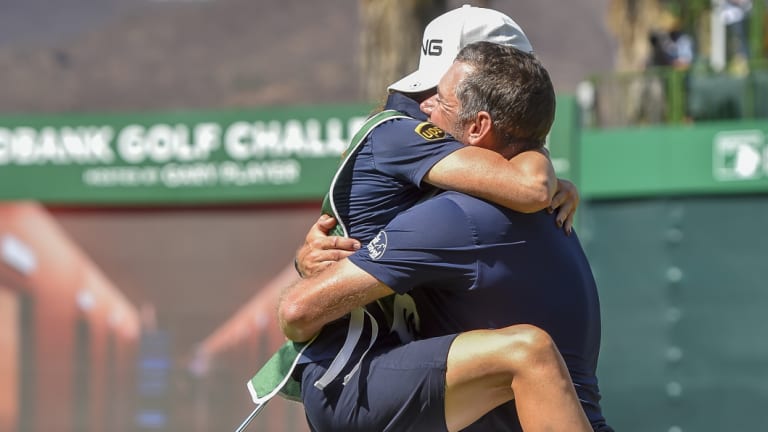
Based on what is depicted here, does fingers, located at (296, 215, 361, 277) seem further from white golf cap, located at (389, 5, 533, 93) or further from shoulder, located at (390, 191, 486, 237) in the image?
white golf cap, located at (389, 5, 533, 93)

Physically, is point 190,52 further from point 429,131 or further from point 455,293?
point 455,293

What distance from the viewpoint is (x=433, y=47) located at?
12.6ft

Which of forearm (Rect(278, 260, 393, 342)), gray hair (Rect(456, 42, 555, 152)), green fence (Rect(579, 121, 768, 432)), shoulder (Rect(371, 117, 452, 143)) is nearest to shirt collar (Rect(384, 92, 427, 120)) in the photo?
shoulder (Rect(371, 117, 452, 143))

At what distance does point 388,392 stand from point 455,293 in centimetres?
30

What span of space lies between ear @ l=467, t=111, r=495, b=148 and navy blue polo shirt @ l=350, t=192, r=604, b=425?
154 millimetres

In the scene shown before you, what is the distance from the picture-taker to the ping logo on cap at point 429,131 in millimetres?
3600

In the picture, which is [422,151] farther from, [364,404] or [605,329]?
[605,329]

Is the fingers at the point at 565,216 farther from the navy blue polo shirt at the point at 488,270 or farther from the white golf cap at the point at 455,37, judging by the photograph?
the white golf cap at the point at 455,37

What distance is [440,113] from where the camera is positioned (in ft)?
12.2

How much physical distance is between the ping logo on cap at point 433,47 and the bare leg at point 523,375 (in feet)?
2.74

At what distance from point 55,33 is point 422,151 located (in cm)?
1300

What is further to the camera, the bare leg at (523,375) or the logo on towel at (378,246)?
the logo on towel at (378,246)

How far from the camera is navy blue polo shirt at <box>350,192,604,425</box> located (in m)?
3.47

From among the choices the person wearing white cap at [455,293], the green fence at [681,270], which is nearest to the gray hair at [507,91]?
the person wearing white cap at [455,293]
